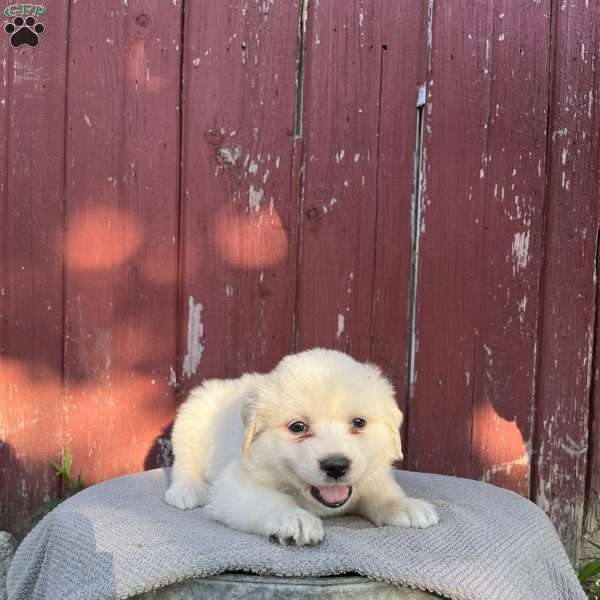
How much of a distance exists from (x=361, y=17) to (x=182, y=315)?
5.55ft

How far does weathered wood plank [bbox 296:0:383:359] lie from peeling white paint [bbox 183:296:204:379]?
0.48 m

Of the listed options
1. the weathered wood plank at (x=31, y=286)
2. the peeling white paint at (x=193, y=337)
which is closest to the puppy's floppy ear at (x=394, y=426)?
the peeling white paint at (x=193, y=337)

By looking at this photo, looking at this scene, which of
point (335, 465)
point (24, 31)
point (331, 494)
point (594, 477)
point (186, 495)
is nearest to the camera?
point (335, 465)

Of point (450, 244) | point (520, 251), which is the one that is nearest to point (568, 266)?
point (520, 251)

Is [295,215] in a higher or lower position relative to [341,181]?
lower

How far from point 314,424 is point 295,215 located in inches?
54.9

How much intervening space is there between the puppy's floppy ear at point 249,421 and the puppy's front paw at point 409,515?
0.49 m

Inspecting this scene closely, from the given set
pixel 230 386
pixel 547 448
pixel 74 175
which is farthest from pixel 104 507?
pixel 547 448

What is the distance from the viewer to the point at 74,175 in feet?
10.4

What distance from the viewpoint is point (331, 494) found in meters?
2.06

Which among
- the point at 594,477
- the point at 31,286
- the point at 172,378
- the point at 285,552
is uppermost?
the point at 31,286

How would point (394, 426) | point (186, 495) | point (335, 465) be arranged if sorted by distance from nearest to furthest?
point (335, 465)
point (394, 426)
point (186, 495)

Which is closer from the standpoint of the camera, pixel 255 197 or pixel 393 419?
pixel 393 419

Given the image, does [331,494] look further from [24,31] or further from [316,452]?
[24,31]
